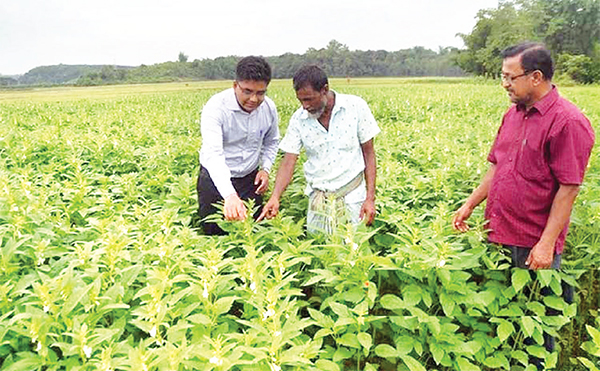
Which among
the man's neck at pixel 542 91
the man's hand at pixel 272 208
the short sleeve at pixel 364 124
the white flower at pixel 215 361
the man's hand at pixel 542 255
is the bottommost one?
the man's hand at pixel 542 255

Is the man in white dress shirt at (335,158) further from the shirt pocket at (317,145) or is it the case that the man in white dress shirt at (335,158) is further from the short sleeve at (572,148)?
the short sleeve at (572,148)

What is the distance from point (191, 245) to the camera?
8.67 ft

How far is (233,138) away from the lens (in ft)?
11.4

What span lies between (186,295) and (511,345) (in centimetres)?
194

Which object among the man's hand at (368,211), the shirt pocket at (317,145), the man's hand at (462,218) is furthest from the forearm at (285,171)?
the man's hand at (462,218)

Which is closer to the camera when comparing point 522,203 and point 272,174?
point 522,203

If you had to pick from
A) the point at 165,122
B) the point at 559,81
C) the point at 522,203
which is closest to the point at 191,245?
the point at 522,203

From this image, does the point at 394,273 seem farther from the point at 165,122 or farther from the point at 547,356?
the point at 165,122

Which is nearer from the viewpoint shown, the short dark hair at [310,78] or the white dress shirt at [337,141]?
the short dark hair at [310,78]

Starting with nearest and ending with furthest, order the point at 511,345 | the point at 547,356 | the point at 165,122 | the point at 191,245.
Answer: the point at 547,356 < the point at 191,245 < the point at 511,345 < the point at 165,122

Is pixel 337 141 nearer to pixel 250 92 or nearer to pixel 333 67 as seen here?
pixel 250 92

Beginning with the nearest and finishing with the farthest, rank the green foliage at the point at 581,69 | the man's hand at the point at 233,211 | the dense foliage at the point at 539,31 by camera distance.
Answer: the man's hand at the point at 233,211 < the green foliage at the point at 581,69 < the dense foliage at the point at 539,31

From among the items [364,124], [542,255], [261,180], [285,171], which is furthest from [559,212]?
[261,180]

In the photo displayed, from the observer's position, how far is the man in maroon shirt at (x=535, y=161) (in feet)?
7.98
